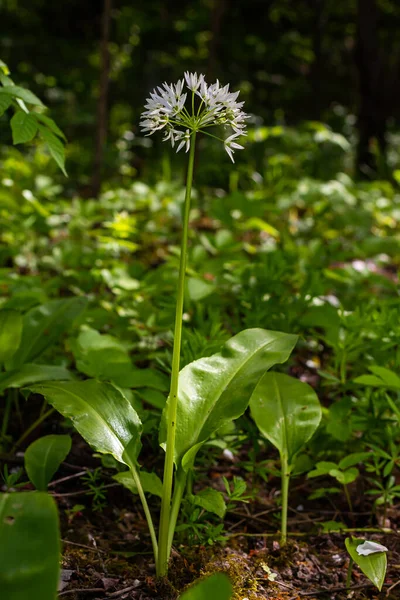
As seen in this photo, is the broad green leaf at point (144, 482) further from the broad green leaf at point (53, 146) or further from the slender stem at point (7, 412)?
the broad green leaf at point (53, 146)

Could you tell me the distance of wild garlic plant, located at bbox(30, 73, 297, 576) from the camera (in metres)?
1.31

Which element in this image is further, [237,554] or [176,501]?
[237,554]

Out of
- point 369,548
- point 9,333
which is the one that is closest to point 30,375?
point 9,333

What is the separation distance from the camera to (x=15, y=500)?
1106 mm

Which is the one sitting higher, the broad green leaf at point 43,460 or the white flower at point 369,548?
the broad green leaf at point 43,460

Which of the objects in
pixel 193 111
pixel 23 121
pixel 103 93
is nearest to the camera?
pixel 193 111

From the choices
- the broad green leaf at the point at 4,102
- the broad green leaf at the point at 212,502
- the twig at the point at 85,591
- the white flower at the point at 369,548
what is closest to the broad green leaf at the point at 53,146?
the broad green leaf at the point at 4,102

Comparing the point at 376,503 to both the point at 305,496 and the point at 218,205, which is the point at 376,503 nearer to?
the point at 305,496

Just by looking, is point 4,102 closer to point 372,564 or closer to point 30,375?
point 30,375

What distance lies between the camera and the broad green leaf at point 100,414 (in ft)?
4.61

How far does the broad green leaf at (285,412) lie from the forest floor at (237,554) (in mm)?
224

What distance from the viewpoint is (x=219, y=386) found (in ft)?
4.91

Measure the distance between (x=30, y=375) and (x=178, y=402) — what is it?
0.50 metres

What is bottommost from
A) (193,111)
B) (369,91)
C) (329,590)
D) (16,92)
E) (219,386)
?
(329,590)
